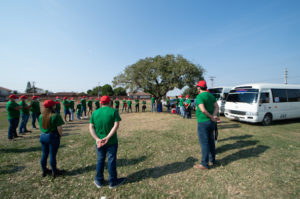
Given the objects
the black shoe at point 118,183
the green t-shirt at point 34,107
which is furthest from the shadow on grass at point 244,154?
the green t-shirt at point 34,107

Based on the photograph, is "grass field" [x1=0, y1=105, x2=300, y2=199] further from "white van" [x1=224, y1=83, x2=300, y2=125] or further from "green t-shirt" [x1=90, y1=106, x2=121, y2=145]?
"white van" [x1=224, y1=83, x2=300, y2=125]

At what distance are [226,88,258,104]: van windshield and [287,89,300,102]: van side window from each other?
3120 millimetres

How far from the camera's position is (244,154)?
→ 13.9 feet

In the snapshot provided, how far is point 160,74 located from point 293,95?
10543mm

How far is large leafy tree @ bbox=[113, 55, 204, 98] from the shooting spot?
548 inches

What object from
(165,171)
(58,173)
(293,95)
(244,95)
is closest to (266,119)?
(244,95)

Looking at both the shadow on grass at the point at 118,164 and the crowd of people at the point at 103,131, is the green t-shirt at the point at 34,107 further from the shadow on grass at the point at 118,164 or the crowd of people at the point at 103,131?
the shadow on grass at the point at 118,164

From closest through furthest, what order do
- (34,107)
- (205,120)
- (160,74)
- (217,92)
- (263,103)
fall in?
(205,120) → (34,107) → (263,103) → (217,92) → (160,74)

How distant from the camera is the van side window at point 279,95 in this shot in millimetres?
8287

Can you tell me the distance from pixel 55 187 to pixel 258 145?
653 centimetres

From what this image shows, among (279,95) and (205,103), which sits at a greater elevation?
(279,95)

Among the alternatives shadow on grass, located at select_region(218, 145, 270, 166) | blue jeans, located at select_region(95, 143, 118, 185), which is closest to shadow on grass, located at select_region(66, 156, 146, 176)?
blue jeans, located at select_region(95, 143, 118, 185)

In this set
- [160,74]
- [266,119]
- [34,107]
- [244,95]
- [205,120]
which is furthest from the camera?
[160,74]

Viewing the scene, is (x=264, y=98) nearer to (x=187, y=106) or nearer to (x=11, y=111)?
(x=187, y=106)
